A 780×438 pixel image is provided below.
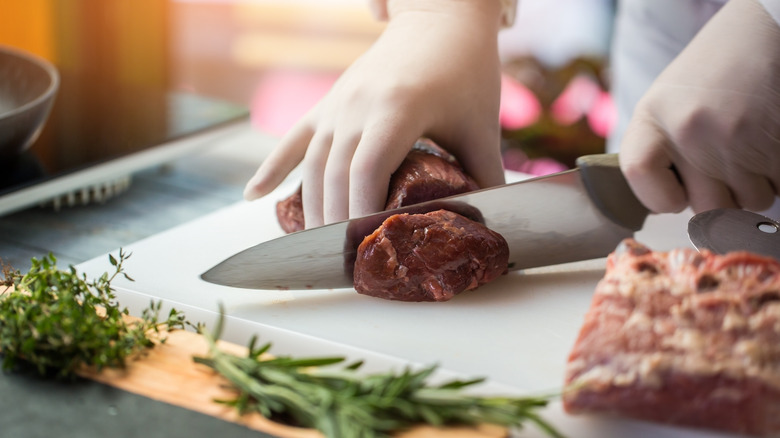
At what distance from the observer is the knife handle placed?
82.0 inches

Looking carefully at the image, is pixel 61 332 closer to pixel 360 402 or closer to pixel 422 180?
pixel 360 402

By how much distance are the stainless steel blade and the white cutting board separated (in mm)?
320

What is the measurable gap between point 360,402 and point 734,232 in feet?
3.45

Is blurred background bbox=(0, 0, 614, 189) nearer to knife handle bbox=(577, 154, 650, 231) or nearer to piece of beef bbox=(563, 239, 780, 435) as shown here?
knife handle bbox=(577, 154, 650, 231)

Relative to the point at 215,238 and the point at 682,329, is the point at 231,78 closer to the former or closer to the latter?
the point at 215,238

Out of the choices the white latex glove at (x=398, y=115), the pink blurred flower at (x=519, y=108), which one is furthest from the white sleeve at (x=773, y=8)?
the pink blurred flower at (x=519, y=108)

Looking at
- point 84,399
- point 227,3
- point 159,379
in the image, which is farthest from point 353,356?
point 227,3

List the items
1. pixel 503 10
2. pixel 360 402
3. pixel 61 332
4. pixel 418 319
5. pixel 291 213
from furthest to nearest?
pixel 503 10 → pixel 291 213 → pixel 418 319 → pixel 61 332 → pixel 360 402

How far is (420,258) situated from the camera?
187 cm

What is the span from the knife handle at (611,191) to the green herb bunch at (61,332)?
3.87 feet

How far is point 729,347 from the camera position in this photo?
1.29 meters

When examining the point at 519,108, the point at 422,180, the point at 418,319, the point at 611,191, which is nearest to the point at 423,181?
the point at 422,180

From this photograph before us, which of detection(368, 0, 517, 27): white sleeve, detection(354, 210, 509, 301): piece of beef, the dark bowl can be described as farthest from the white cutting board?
detection(368, 0, 517, 27): white sleeve

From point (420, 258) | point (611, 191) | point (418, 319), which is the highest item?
point (611, 191)
